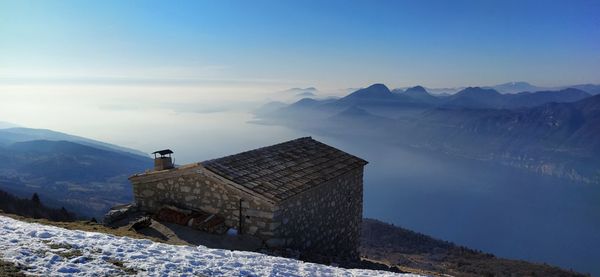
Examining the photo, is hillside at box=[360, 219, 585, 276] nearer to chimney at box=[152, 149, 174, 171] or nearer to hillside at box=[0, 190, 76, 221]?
chimney at box=[152, 149, 174, 171]

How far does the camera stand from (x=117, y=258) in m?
8.73

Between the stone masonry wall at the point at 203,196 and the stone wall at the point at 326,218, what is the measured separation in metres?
0.63

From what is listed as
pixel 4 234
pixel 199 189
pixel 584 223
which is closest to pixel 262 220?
pixel 199 189

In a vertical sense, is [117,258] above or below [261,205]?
above

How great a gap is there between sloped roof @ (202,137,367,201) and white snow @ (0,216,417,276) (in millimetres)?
3951

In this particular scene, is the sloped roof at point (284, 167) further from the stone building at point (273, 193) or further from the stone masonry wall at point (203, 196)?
the stone masonry wall at point (203, 196)

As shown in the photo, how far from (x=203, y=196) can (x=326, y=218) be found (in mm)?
5033

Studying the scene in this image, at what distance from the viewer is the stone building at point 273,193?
14102 millimetres

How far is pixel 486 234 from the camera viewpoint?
157 meters

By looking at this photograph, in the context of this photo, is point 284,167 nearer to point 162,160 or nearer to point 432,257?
point 162,160

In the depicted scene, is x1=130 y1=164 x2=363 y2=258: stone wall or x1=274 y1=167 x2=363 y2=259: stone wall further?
x1=274 y1=167 x2=363 y2=259: stone wall

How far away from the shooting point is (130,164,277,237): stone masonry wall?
14008 millimetres

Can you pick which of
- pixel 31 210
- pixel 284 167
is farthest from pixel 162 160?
pixel 31 210

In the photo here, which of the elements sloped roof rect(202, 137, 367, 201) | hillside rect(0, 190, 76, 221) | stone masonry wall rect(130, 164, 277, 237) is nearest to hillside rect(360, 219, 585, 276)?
sloped roof rect(202, 137, 367, 201)
